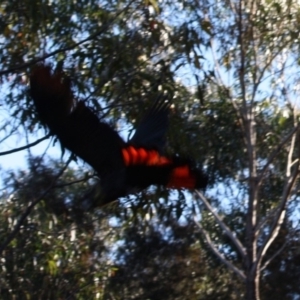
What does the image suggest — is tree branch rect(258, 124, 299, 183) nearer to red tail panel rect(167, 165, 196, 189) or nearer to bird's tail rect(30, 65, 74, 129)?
red tail panel rect(167, 165, 196, 189)

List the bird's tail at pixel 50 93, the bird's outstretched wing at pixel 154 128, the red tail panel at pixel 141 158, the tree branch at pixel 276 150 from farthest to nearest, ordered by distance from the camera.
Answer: the tree branch at pixel 276 150 < the bird's outstretched wing at pixel 154 128 < the red tail panel at pixel 141 158 < the bird's tail at pixel 50 93

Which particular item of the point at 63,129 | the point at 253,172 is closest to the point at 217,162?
the point at 253,172

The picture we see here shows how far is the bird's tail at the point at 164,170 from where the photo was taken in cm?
459

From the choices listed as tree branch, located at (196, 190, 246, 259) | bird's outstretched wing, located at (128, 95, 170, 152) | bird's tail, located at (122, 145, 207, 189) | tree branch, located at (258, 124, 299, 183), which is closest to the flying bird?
bird's tail, located at (122, 145, 207, 189)

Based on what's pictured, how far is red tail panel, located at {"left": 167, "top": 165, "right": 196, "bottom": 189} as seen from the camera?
182 inches

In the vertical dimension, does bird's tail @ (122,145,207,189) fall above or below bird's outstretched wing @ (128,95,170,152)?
below

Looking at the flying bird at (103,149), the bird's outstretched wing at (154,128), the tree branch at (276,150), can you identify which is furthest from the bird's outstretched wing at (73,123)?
the tree branch at (276,150)

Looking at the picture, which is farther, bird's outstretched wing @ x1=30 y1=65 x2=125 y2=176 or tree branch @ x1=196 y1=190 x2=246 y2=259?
tree branch @ x1=196 y1=190 x2=246 y2=259

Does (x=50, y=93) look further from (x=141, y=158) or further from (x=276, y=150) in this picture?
(x=276, y=150)

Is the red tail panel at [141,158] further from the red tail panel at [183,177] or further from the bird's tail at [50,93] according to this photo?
the bird's tail at [50,93]

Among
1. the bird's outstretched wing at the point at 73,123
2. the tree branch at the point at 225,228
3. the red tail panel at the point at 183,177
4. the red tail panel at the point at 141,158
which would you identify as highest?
the tree branch at the point at 225,228

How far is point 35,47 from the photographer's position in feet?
24.1

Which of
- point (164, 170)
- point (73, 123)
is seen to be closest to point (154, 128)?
point (164, 170)

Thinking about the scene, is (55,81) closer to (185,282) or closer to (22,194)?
(22,194)
